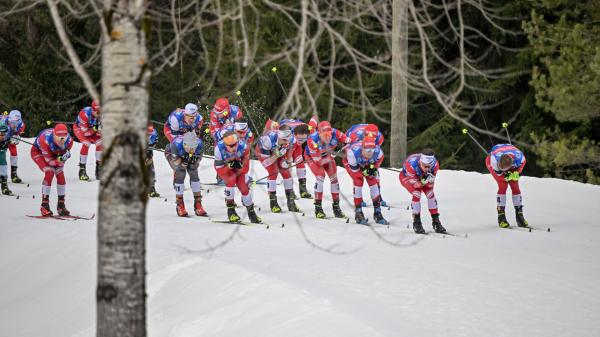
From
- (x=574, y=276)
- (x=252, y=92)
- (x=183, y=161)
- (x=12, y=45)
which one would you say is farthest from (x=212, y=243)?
(x=12, y=45)

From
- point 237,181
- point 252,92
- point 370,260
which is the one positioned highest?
point 252,92

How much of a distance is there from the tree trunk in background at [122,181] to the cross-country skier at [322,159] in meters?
8.56

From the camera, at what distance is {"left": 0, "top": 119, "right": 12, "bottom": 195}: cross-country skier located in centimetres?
1664

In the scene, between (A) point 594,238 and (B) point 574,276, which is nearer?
(B) point 574,276

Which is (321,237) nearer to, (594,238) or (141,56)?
(594,238)

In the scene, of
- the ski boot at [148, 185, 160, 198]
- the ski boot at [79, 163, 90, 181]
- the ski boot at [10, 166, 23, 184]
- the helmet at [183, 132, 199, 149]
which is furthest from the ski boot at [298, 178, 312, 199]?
the ski boot at [10, 166, 23, 184]

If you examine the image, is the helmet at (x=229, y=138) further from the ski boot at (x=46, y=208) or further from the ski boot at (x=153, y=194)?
the ski boot at (x=153, y=194)

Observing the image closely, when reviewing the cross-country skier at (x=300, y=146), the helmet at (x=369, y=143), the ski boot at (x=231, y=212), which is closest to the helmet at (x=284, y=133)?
the cross-country skier at (x=300, y=146)

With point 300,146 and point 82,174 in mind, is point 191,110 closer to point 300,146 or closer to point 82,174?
point 300,146

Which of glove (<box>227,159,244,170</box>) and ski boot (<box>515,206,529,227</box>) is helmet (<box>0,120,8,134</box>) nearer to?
glove (<box>227,159,244,170</box>)

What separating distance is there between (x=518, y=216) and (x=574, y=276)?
3.28 metres

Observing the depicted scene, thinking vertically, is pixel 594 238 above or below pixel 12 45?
below

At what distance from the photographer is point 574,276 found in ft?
32.9

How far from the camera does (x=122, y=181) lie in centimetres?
480
